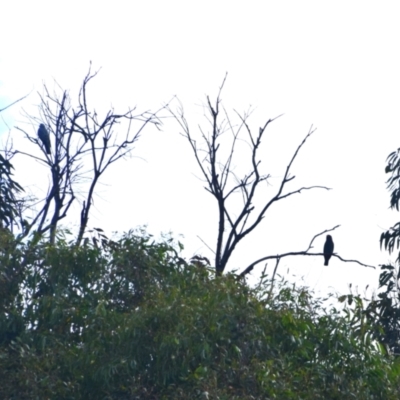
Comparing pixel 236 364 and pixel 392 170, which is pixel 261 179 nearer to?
pixel 392 170

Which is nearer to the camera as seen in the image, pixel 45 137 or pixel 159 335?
pixel 159 335

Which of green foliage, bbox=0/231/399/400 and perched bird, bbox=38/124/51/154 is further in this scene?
perched bird, bbox=38/124/51/154

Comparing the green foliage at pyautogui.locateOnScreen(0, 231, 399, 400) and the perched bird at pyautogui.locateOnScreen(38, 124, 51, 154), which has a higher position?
the perched bird at pyautogui.locateOnScreen(38, 124, 51, 154)

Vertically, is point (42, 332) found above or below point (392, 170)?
below

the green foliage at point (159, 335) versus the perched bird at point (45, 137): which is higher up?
the perched bird at point (45, 137)

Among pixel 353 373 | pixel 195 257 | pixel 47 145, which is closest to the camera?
pixel 353 373

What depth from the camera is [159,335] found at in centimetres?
A: 785

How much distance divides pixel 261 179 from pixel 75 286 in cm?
545

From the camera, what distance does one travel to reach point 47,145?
13672mm

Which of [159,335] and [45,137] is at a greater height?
[45,137]

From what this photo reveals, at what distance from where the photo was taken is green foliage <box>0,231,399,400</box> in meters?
7.75

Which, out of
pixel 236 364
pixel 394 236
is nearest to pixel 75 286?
pixel 236 364

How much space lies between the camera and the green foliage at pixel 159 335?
7.75 metres

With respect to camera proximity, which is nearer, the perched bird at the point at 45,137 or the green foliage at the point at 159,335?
the green foliage at the point at 159,335
